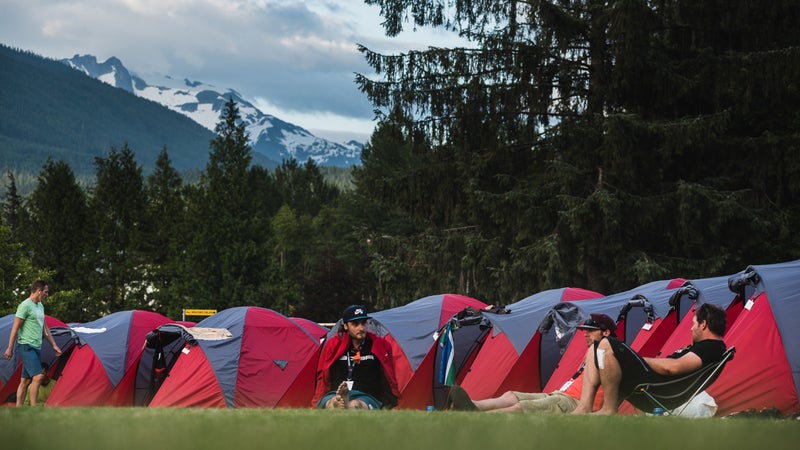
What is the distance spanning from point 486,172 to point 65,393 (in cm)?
1306

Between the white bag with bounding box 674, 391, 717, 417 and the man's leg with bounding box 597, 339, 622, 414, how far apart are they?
712 millimetres

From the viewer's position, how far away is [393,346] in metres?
15.4

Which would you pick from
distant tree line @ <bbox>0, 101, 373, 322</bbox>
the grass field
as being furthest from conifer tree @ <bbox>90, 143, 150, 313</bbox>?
the grass field

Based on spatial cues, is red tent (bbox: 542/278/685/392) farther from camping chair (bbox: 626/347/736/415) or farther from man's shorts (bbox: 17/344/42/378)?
man's shorts (bbox: 17/344/42/378)

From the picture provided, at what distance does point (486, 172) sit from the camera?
2592 cm

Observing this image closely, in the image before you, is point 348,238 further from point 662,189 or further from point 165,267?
point 662,189

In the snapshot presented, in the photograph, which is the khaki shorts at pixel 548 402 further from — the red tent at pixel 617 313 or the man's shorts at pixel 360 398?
the red tent at pixel 617 313

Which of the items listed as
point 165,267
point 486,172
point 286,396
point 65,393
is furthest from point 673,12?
point 165,267

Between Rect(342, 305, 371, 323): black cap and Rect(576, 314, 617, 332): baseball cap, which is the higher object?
Rect(576, 314, 617, 332): baseball cap

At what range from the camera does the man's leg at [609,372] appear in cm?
847

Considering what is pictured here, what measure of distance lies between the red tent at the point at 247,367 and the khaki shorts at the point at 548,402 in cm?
667

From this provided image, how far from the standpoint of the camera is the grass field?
503 centimetres

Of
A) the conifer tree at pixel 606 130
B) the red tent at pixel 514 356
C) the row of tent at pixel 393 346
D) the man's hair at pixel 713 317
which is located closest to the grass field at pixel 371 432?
the man's hair at pixel 713 317

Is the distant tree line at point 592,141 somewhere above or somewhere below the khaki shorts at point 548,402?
above
